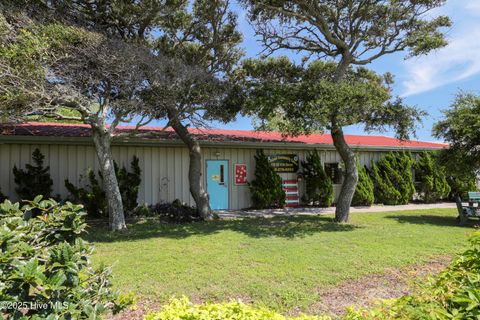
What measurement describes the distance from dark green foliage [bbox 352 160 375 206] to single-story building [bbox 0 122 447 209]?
1.11m

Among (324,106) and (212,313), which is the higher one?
(324,106)

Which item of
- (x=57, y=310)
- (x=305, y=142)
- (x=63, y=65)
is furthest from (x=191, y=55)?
(x=57, y=310)

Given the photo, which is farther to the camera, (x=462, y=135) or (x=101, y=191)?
(x=101, y=191)

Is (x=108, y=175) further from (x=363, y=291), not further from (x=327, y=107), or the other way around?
(x=363, y=291)

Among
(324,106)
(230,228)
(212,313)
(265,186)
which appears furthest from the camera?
(265,186)

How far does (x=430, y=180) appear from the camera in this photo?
627 inches

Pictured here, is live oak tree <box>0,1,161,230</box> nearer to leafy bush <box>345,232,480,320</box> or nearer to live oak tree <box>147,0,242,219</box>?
live oak tree <box>147,0,242,219</box>

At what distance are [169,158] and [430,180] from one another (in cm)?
1254

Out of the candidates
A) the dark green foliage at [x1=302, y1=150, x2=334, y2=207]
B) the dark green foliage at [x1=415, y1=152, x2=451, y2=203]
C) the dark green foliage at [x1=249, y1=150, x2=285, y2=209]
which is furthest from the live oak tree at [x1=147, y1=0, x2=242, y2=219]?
the dark green foliage at [x1=415, y1=152, x2=451, y2=203]

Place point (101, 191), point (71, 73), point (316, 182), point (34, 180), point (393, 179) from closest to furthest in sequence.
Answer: point (71, 73) < point (34, 180) < point (101, 191) < point (316, 182) < point (393, 179)

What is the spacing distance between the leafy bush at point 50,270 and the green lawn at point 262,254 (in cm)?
28

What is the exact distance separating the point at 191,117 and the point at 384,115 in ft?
19.5

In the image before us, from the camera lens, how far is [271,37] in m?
11.5

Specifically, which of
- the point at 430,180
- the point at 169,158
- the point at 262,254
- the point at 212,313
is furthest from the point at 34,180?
the point at 430,180
